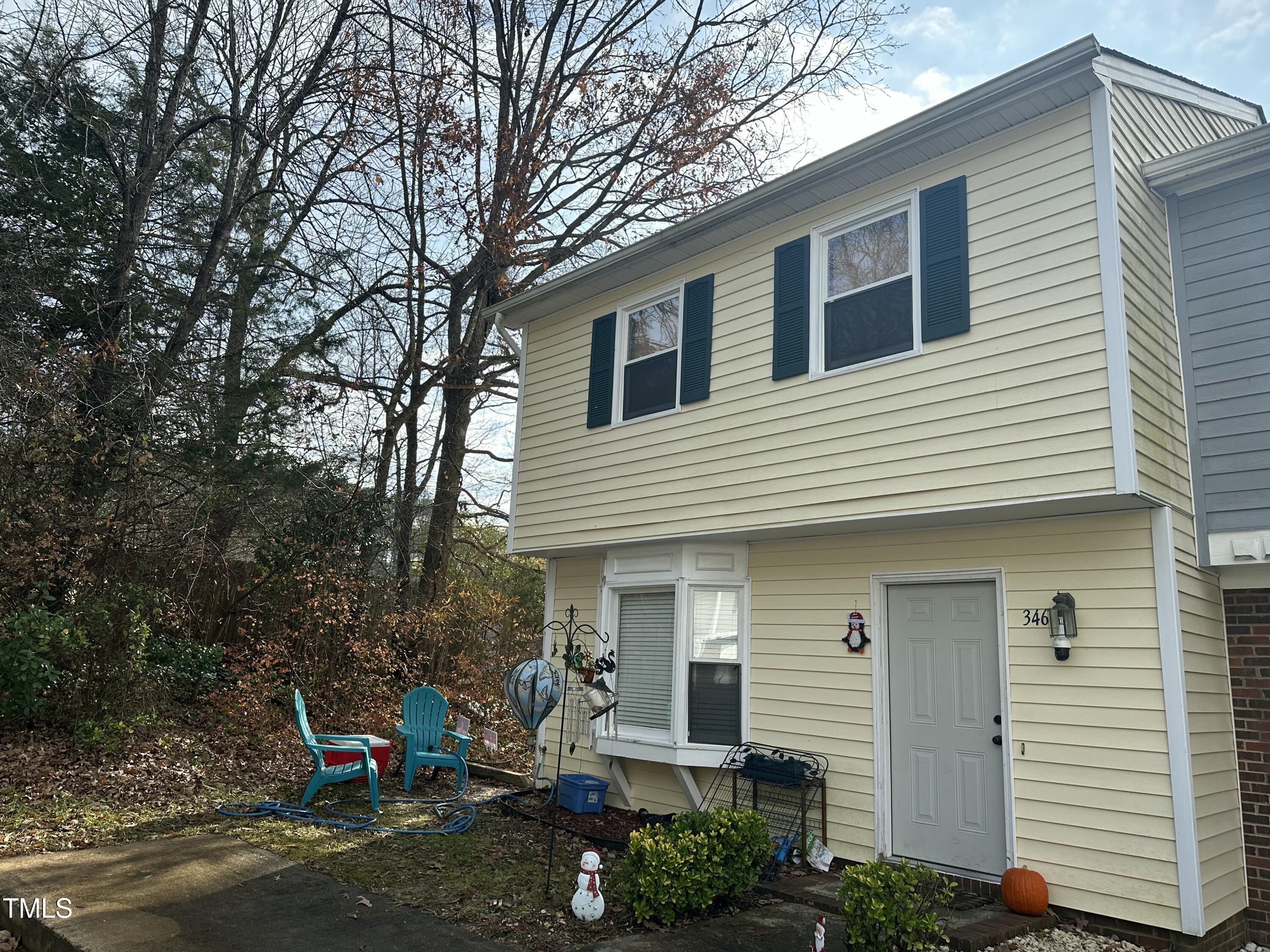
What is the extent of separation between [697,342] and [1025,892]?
5.19 metres

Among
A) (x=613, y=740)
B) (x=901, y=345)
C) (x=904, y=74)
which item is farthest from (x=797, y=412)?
(x=904, y=74)

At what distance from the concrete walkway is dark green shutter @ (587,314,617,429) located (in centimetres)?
500

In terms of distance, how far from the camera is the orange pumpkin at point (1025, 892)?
5172 millimetres

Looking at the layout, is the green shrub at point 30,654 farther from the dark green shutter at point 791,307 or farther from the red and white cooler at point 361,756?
the dark green shutter at point 791,307

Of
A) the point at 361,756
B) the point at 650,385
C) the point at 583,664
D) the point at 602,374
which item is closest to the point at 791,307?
the point at 650,385

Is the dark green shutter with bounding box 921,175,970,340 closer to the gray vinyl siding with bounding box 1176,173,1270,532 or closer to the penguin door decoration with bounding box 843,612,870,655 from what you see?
the gray vinyl siding with bounding box 1176,173,1270,532

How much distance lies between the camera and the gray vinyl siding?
18.7ft

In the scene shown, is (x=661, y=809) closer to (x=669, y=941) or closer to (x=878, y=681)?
(x=878, y=681)

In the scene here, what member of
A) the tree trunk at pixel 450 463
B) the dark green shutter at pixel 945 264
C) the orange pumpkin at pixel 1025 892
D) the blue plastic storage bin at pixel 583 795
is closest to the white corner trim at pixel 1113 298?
the dark green shutter at pixel 945 264

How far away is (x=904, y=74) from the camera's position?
1370 cm

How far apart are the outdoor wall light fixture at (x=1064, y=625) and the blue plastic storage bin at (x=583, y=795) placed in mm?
4591

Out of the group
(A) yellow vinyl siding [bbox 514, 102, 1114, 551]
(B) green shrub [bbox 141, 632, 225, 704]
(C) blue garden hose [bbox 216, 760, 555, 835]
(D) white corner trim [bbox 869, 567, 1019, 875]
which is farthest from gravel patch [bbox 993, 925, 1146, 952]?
(B) green shrub [bbox 141, 632, 225, 704]

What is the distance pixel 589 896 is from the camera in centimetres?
509

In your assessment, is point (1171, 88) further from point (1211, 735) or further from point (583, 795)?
point (583, 795)
